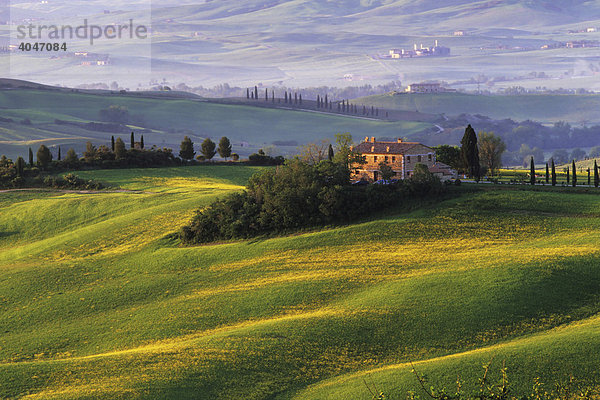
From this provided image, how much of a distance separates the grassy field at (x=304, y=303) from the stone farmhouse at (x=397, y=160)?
11.1 m

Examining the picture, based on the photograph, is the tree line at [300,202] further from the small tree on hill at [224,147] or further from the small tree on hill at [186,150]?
the small tree on hill at [186,150]

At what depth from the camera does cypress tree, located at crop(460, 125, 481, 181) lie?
4483 inches

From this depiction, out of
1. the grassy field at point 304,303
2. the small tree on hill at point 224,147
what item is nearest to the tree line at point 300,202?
the grassy field at point 304,303

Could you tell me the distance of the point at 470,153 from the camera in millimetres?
114312

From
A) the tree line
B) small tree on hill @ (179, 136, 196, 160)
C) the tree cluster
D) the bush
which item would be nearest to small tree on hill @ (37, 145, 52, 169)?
the bush

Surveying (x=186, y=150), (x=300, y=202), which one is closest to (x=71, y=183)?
(x=186, y=150)

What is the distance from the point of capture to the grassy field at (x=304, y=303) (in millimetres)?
56000

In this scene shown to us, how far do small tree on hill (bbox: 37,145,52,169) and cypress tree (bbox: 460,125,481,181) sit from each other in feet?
245

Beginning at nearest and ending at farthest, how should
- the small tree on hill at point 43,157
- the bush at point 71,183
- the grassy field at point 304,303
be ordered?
the grassy field at point 304,303 → the bush at point 71,183 → the small tree on hill at point 43,157

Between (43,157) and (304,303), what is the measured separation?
87.4m

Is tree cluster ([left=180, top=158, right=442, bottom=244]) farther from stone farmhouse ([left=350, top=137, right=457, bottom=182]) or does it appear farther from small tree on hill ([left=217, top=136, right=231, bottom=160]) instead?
small tree on hill ([left=217, top=136, right=231, bottom=160])

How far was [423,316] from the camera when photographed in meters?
65.1

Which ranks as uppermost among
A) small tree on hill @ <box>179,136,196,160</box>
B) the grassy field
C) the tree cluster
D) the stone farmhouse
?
small tree on hill @ <box>179,136,196,160</box>

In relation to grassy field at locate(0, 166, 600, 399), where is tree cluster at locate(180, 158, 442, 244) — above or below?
above
